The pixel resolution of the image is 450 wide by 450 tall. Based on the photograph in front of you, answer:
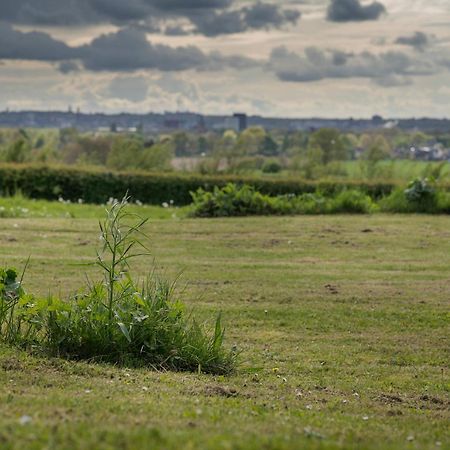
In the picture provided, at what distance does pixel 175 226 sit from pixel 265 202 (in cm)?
333

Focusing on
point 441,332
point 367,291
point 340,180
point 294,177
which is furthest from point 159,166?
point 441,332

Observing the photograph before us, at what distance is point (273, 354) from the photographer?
7.43 meters

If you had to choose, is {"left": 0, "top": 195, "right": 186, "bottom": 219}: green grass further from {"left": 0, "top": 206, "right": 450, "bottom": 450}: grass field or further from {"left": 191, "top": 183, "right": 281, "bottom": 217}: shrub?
{"left": 0, "top": 206, "right": 450, "bottom": 450}: grass field

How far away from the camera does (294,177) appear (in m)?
24.7

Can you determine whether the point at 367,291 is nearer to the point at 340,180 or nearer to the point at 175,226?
the point at 175,226

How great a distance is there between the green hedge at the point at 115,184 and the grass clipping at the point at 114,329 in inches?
634

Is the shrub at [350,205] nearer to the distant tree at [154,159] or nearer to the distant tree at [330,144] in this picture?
the distant tree at [154,159]

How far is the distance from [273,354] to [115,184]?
16490 mm

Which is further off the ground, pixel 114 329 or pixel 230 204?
pixel 230 204

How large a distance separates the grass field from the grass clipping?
322mm

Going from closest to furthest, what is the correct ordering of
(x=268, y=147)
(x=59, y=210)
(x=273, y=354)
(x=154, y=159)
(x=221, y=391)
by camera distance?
(x=221, y=391) < (x=273, y=354) < (x=59, y=210) < (x=154, y=159) < (x=268, y=147)

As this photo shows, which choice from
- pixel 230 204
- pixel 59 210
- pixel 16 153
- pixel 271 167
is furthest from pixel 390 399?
pixel 271 167

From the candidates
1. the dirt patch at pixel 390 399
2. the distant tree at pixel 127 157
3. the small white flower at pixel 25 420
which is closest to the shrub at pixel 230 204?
the distant tree at pixel 127 157

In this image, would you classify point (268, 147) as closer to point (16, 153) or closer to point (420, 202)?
point (16, 153)
